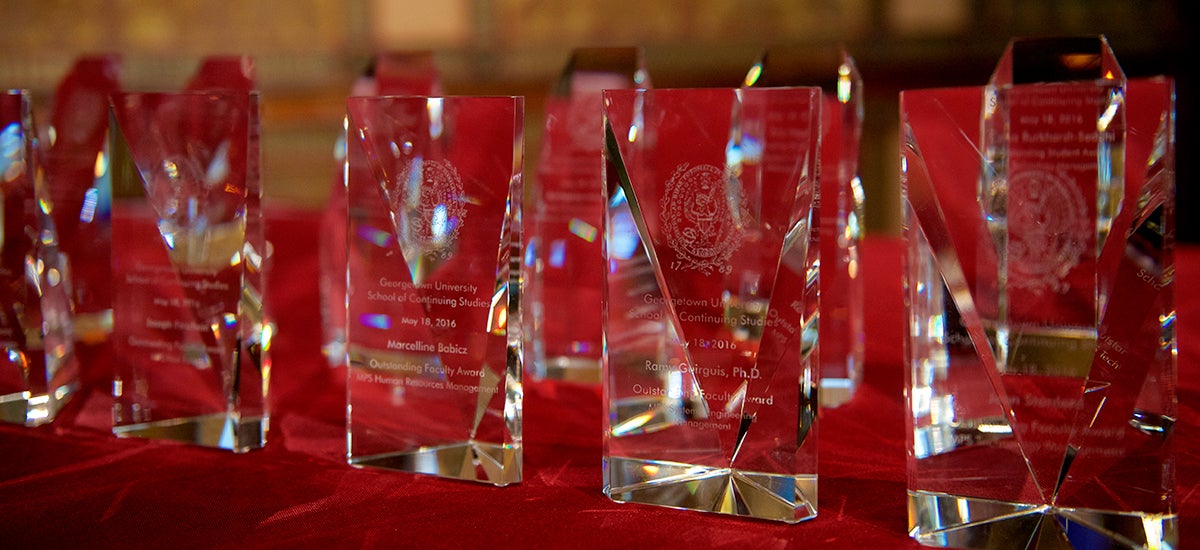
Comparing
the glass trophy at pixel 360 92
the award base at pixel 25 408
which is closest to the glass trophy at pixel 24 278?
the award base at pixel 25 408

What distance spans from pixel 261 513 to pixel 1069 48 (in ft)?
1.89

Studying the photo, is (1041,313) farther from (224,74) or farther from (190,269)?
(224,74)

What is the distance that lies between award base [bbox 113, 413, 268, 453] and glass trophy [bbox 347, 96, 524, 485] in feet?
0.25

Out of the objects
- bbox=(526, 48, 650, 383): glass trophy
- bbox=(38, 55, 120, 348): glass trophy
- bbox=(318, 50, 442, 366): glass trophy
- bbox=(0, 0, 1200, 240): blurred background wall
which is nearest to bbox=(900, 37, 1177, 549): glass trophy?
bbox=(526, 48, 650, 383): glass trophy

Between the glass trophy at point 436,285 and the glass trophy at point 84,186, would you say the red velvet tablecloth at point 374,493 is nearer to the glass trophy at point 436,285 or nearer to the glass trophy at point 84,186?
the glass trophy at point 436,285

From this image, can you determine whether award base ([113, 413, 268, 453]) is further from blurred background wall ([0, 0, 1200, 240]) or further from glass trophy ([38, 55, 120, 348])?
blurred background wall ([0, 0, 1200, 240])

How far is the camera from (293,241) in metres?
1.26

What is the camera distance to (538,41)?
3.27m

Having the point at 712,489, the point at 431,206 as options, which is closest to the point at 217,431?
the point at 431,206

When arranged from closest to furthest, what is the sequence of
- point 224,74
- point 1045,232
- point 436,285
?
point 1045,232 < point 436,285 < point 224,74

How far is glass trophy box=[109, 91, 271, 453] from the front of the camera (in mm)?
646

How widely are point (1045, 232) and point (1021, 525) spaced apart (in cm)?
14

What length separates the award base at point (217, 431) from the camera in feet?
2.16

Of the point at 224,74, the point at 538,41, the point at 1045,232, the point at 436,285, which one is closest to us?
the point at 1045,232
